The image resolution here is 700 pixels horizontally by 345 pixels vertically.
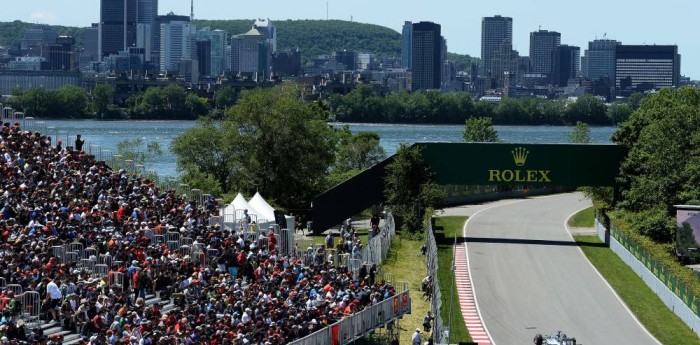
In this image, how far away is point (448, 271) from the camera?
60219mm

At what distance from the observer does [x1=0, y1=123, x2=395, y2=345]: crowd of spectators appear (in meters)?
31.4

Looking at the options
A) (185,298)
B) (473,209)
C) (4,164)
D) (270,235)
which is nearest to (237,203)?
(270,235)

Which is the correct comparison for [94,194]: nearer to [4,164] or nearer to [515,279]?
[4,164]

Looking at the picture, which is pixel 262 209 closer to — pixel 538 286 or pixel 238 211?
pixel 238 211

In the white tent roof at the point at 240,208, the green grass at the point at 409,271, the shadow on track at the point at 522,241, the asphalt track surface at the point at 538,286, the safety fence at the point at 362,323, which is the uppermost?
the white tent roof at the point at 240,208

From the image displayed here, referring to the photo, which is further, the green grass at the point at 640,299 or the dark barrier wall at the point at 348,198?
the dark barrier wall at the point at 348,198

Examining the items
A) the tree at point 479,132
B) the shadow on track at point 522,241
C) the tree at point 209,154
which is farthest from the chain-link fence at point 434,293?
the tree at point 479,132

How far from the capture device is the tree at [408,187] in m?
72.3

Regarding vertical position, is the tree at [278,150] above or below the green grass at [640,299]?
above

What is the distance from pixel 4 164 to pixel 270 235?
30.5 feet

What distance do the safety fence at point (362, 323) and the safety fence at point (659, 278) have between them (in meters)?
11.6

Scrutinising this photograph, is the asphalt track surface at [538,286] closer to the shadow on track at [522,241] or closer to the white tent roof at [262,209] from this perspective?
the shadow on track at [522,241]

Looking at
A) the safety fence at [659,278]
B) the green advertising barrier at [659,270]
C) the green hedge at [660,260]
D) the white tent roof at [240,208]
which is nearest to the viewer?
the safety fence at [659,278]

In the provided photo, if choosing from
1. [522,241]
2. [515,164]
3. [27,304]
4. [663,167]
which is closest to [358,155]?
[515,164]
